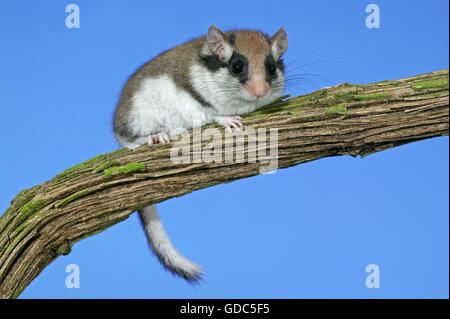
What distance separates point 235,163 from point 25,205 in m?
1.80

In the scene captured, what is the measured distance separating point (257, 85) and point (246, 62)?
23 cm

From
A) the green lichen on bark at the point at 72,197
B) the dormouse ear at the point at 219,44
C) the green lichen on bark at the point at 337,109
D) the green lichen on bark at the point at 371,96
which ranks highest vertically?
the dormouse ear at the point at 219,44

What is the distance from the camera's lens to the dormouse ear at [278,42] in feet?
13.6

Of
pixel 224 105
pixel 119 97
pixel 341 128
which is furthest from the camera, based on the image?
pixel 119 97

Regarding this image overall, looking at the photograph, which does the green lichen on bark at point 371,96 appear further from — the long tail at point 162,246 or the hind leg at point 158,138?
the long tail at point 162,246

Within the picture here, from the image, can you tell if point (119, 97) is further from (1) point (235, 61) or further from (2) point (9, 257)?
(2) point (9, 257)

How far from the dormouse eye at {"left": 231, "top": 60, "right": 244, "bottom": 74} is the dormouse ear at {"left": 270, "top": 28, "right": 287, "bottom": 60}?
13.6 inches

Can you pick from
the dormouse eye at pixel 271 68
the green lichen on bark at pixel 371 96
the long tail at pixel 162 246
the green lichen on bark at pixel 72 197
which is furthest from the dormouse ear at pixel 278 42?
the green lichen on bark at pixel 72 197

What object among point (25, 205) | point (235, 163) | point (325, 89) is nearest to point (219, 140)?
point (235, 163)

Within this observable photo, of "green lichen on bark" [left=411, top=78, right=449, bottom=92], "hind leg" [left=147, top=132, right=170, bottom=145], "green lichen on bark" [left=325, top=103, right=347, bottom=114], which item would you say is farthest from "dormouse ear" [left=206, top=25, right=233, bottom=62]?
"green lichen on bark" [left=411, top=78, right=449, bottom=92]

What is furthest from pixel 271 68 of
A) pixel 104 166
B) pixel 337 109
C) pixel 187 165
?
pixel 104 166

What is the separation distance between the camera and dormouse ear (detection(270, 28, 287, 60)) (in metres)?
4.16

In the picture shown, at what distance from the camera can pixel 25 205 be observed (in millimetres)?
4270

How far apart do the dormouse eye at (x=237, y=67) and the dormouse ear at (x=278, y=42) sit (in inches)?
13.6
